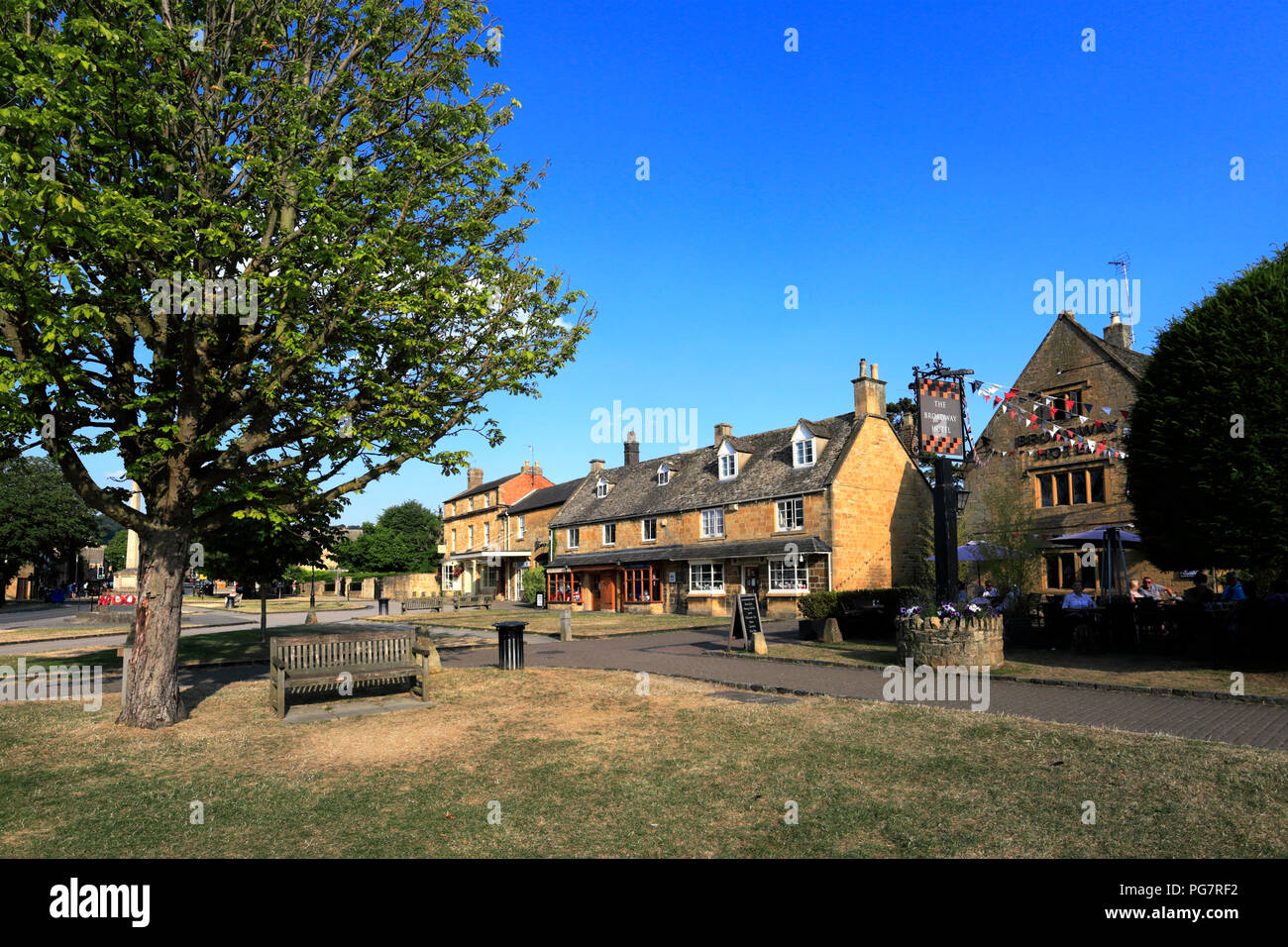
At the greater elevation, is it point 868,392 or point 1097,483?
point 868,392

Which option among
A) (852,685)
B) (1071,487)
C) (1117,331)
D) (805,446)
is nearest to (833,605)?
(852,685)

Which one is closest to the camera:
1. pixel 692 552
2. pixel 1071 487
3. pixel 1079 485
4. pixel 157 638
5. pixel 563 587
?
pixel 157 638

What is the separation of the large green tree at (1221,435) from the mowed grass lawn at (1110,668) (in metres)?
1.85

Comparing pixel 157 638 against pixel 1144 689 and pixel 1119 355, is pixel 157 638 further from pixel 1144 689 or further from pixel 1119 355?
pixel 1119 355

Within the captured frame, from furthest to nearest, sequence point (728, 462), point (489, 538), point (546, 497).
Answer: point (489, 538)
point (546, 497)
point (728, 462)

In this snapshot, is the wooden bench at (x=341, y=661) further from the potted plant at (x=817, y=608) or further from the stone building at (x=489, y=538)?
the stone building at (x=489, y=538)

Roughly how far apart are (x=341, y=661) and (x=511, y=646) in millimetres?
4283

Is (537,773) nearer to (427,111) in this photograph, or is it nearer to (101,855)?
(101,855)

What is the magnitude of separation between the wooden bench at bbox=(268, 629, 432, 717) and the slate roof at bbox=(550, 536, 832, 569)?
71.6ft

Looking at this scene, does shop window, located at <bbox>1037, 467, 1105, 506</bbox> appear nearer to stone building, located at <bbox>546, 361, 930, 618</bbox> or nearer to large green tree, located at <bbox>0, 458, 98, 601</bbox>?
stone building, located at <bbox>546, 361, 930, 618</bbox>

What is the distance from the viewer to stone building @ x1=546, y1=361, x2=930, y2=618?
32.2 meters

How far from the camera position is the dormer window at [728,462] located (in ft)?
126

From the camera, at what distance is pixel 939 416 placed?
2114cm
